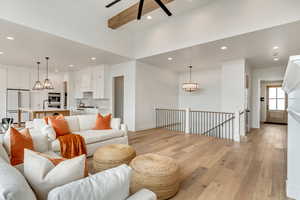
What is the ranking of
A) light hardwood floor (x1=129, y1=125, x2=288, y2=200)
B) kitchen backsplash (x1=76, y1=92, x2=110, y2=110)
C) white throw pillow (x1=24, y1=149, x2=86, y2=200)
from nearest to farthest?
white throw pillow (x1=24, y1=149, x2=86, y2=200), light hardwood floor (x1=129, y1=125, x2=288, y2=200), kitchen backsplash (x1=76, y1=92, x2=110, y2=110)

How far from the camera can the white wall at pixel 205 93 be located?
281 inches

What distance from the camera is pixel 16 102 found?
6.95 metres

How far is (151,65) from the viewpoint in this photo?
6.66 m

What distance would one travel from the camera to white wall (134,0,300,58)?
10.3 ft

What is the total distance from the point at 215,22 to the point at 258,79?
4.64 metres

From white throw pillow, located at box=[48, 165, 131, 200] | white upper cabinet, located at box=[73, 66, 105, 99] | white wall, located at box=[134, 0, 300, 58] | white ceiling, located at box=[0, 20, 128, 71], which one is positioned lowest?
white throw pillow, located at box=[48, 165, 131, 200]

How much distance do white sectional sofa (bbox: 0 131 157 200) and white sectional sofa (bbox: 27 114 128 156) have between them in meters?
2.18

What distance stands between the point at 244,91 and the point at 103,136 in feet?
15.9

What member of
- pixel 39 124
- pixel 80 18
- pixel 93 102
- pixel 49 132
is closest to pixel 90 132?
pixel 49 132

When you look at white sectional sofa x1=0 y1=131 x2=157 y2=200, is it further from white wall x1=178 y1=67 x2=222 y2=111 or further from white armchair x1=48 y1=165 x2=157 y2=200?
white wall x1=178 y1=67 x2=222 y2=111

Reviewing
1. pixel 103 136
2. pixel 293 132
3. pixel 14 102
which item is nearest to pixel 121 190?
pixel 293 132

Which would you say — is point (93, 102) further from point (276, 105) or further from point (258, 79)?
point (276, 105)

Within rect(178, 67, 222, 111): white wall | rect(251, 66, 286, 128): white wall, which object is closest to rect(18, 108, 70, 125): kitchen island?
rect(178, 67, 222, 111): white wall

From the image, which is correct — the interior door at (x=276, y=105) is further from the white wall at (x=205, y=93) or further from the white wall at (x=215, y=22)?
the white wall at (x=215, y=22)
